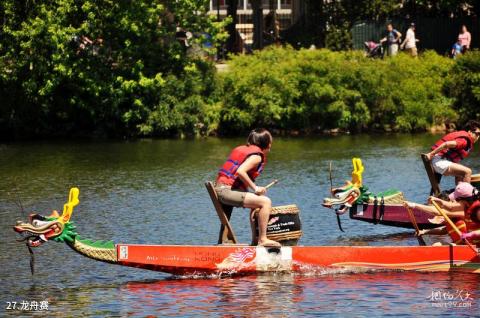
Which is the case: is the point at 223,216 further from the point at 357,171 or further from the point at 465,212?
the point at 465,212

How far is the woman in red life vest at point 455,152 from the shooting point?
28.1m

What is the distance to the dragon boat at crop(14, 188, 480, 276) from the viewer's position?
22.5 m

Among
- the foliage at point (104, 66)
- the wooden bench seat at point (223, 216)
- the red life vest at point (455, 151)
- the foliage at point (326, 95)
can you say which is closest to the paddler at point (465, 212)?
the wooden bench seat at point (223, 216)

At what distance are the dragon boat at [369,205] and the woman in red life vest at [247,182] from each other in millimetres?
3330

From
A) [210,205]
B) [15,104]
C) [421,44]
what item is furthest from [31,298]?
[421,44]

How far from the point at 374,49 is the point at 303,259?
112 ft

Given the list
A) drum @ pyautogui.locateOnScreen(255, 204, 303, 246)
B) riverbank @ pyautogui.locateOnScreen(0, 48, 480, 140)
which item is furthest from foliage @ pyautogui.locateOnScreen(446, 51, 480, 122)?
drum @ pyautogui.locateOnScreen(255, 204, 303, 246)

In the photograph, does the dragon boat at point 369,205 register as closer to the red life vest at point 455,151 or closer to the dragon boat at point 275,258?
the red life vest at point 455,151

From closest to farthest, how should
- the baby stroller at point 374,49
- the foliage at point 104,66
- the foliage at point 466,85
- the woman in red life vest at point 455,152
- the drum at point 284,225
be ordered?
1. the drum at point 284,225
2. the woman in red life vest at point 455,152
3. the foliage at point 104,66
4. the foliage at point 466,85
5. the baby stroller at point 374,49

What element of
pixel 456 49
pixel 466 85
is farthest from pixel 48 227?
pixel 456 49

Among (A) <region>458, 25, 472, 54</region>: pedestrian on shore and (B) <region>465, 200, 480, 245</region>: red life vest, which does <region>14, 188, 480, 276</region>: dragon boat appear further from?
(A) <region>458, 25, 472, 54</region>: pedestrian on shore

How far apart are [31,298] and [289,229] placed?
468 cm

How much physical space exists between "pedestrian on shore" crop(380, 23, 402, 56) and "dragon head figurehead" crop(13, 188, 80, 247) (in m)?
35.4

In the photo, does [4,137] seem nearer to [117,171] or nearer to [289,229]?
[117,171]
